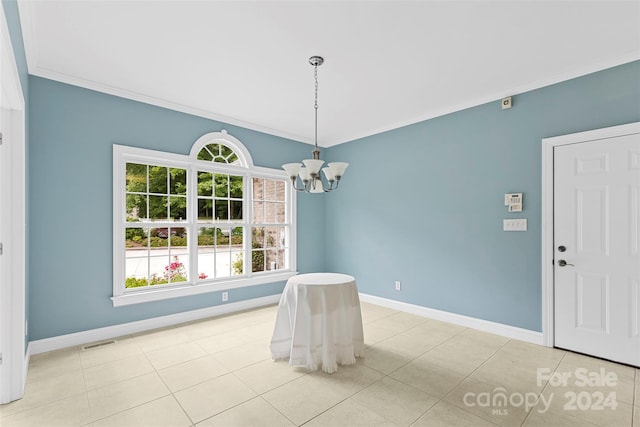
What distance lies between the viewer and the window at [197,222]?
3662 millimetres

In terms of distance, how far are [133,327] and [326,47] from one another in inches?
143

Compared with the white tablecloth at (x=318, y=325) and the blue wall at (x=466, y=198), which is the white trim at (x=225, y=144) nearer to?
the blue wall at (x=466, y=198)

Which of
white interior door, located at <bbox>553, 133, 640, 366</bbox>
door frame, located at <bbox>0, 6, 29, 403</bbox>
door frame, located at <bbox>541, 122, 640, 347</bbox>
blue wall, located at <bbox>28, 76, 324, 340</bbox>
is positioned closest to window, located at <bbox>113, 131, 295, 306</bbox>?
blue wall, located at <bbox>28, 76, 324, 340</bbox>

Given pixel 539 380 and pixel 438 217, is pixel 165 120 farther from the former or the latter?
pixel 539 380

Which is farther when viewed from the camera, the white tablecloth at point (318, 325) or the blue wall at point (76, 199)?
the blue wall at point (76, 199)

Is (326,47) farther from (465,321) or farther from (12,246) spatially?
(465,321)

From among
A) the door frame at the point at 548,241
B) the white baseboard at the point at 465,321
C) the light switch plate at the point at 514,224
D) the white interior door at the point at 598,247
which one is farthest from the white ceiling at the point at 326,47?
the white baseboard at the point at 465,321

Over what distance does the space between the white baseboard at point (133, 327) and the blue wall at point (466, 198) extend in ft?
6.30

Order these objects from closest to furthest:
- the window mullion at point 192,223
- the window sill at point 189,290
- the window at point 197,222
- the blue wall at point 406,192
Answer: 1. the blue wall at point 406,192
2. the window sill at point 189,290
3. the window at point 197,222
4. the window mullion at point 192,223

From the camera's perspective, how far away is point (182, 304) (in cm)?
396

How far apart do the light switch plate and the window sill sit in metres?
3.15

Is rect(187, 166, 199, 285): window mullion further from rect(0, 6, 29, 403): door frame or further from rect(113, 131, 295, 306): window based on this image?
rect(0, 6, 29, 403): door frame

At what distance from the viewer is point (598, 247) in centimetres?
291

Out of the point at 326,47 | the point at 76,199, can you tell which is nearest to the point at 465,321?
the point at 326,47
